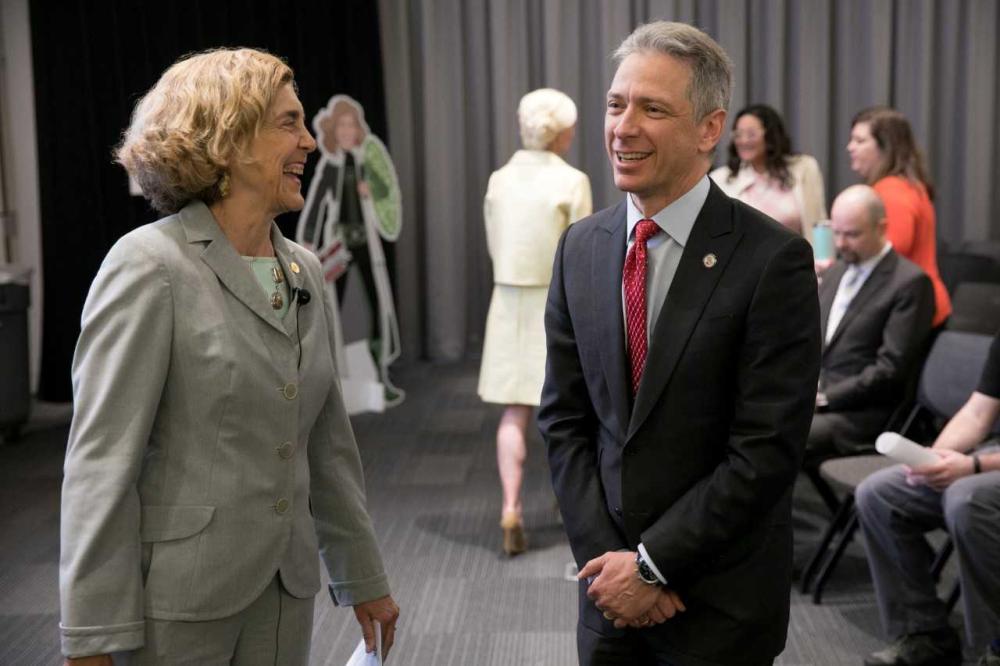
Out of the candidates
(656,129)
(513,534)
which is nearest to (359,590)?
(656,129)

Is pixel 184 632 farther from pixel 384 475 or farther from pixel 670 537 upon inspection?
pixel 384 475

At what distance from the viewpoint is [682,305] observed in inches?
67.4

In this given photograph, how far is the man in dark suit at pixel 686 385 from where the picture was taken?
169cm

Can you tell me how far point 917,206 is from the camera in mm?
4840

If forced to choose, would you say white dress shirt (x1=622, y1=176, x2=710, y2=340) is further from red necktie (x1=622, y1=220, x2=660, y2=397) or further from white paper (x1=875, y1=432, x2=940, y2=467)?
white paper (x1=875, y1=432, x2=940, y2=467)

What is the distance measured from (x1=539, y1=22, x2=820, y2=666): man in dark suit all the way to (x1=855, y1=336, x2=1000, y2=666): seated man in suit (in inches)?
57.4

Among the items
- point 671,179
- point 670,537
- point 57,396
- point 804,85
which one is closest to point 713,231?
point 671,179

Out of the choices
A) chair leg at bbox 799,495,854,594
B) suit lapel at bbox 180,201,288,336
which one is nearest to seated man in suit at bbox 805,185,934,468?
chair leg at bbox 799,495,854,594

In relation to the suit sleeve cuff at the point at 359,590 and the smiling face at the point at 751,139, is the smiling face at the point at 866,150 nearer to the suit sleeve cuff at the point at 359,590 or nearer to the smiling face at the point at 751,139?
the smiling face at the point at 751,139

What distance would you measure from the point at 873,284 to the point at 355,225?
3.33 metres

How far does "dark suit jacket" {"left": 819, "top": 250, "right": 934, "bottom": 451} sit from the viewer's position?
394cm

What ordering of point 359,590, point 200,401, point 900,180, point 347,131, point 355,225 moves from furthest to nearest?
1. point 355,225
2. point 347,131
3. point 900,180
4. point 359,590
5. point 200,401

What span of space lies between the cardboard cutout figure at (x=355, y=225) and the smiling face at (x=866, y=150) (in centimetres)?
268

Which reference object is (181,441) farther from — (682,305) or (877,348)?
(877,348)
